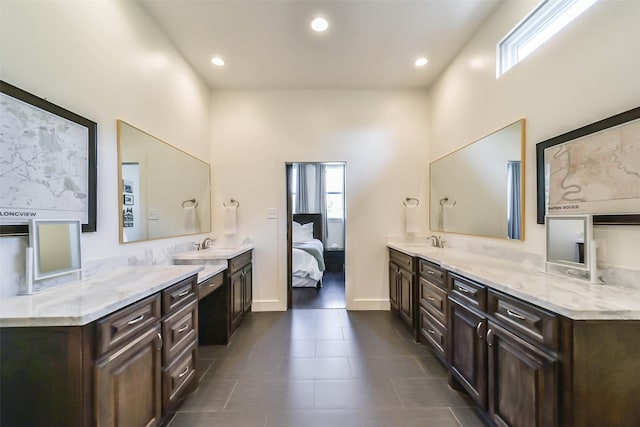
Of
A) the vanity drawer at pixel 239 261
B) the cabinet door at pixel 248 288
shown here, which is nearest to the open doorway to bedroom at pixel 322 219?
the cabinet door at pixel 248 288

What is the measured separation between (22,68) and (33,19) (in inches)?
10.8

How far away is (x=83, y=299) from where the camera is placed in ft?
3.63

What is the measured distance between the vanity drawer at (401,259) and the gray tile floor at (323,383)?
716 millimetres

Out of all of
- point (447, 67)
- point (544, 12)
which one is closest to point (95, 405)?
point (544, 12)

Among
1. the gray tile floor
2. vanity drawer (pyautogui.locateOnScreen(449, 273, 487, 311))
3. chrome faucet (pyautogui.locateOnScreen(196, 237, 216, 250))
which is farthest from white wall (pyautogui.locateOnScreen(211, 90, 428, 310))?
vanity drawer (pyautogui.locateOnScreen(449, 273, 487, 311))

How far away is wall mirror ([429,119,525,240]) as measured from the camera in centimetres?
193

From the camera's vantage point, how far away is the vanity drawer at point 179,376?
57.3 inches

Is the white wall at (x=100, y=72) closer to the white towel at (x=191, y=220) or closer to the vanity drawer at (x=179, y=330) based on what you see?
the white towel at (x=191, y=220)

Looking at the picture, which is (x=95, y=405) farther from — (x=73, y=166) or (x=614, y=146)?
(x=614, y=146)

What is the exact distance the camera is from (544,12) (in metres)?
1.72

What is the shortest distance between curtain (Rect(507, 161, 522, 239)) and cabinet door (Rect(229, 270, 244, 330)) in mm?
2567

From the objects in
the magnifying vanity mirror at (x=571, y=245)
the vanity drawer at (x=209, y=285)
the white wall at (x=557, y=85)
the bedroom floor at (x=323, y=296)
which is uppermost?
the white wall at (x=557, y=85)

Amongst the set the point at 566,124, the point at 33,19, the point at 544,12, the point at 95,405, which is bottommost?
the point at 95,405

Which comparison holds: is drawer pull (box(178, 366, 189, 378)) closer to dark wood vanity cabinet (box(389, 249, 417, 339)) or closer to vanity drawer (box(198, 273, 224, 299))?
vanity drawer (box(198, 273, 224, 299))
